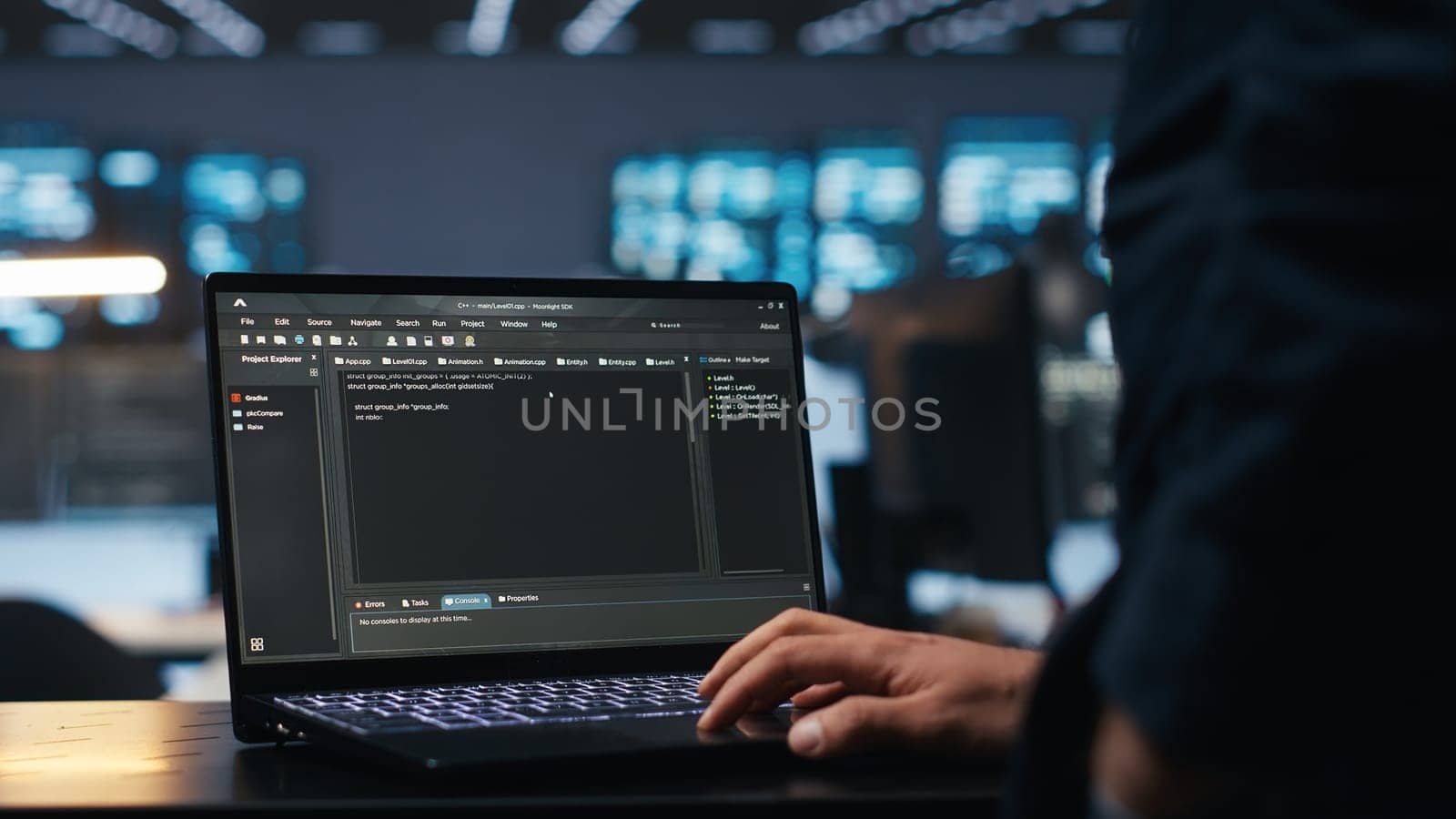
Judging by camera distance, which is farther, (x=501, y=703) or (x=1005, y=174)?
(x=1005, y=174)

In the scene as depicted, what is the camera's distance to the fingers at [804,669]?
2.16 ft

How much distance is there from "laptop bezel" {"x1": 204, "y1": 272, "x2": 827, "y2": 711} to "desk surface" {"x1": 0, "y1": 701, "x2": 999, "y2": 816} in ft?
0.22

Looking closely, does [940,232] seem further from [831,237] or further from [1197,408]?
[1197,408]

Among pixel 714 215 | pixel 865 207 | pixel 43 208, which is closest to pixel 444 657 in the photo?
pixel 714 215

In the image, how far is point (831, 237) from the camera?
207 inches

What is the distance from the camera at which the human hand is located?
2.04 feet

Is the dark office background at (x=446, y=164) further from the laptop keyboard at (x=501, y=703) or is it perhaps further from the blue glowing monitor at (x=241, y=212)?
the laptop keyboard at (x=501, y=703)

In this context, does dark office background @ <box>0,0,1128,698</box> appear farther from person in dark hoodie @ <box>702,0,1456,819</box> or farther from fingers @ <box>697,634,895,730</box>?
person in dark hoodie @ <box>702,0,1456,819</box>

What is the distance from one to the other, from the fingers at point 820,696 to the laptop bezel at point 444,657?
0.56ft

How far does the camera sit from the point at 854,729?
0.62 m

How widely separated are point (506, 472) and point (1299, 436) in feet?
1.95

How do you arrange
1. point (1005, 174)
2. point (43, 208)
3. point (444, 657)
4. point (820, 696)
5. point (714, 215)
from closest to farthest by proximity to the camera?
point (820, 696), point (444, 657), point (43, 208), point (714, 215), point (1005, 174)

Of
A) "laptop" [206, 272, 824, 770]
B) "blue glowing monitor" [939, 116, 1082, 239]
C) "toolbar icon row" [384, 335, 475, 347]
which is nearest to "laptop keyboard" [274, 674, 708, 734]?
"laptop" [206, 272, 824, 770]

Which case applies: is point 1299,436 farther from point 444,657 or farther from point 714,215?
point 714,215
